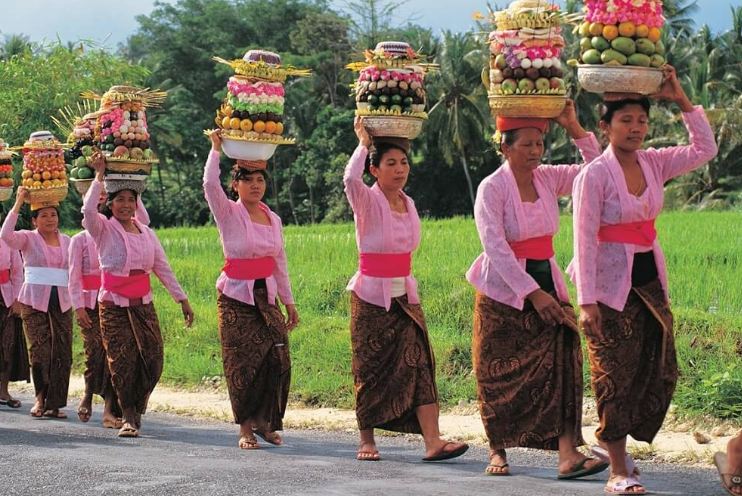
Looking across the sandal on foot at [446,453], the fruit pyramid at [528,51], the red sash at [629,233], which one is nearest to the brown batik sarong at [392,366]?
the sandal on foot at [446,453]

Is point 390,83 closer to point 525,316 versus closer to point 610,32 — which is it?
point 525,316

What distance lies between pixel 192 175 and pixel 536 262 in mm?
45282

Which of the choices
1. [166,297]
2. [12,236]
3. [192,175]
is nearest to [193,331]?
[166,297]

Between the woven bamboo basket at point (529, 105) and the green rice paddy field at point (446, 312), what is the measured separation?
2.73 meters

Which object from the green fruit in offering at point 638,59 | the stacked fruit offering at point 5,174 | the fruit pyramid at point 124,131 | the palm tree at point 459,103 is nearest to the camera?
the green fruit in offering at point 638,59

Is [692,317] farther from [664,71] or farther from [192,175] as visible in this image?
[192,175]

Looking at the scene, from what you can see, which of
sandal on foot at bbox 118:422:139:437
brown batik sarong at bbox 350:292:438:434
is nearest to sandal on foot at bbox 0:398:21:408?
sandal on foot at bbox 118:422:139:437

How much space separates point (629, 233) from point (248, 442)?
3.27 m

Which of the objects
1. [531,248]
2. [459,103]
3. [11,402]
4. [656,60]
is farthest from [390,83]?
[459,103]

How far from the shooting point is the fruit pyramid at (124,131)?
9492mm

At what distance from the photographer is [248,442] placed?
27.8 ft

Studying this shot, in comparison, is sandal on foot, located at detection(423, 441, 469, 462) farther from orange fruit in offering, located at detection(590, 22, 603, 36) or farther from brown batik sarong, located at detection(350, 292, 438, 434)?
orange fruit in offering, located at detection(590, 22, 603, 36)

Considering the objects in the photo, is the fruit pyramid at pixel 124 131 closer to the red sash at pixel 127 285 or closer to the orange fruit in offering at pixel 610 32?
the red sash at pixel 127 285

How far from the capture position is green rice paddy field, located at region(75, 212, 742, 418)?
32.4 ft
